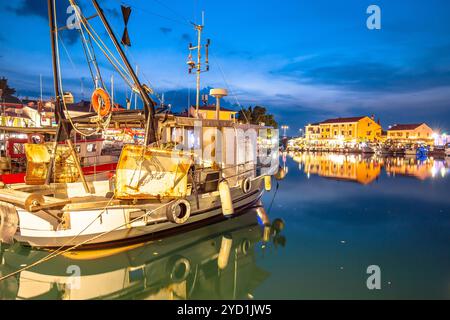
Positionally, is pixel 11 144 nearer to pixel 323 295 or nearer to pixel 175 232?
pixel 175 232

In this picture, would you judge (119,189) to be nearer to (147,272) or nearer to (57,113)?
(147,272)

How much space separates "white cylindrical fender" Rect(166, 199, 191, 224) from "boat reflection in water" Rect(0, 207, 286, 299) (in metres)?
1.16

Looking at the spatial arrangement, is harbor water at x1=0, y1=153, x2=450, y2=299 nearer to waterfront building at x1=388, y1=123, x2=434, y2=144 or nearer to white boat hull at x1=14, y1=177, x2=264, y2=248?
white boat hull at x1=14, y1=177, x2=264, y2=248

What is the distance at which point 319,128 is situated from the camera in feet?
324

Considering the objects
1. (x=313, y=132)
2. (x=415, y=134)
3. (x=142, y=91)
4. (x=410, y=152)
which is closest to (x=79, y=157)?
(x=142, y=91)

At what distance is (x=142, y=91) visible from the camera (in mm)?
9219

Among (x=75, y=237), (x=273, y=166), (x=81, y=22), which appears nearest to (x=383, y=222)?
(x=273, y=166)

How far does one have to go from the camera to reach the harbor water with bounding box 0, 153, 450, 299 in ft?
24.6

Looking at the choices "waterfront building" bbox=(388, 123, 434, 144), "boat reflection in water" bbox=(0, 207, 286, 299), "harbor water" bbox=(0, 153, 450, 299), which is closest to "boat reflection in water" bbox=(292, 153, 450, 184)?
"harbor water" bbox=(0, 153, 450, 299)

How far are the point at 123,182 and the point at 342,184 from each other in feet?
77.0

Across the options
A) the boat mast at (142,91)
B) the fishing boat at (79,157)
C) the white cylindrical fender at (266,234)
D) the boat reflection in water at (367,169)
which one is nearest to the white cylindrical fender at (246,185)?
the white cylindrical fender at (266,234)

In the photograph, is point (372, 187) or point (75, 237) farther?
point (372, 187)
